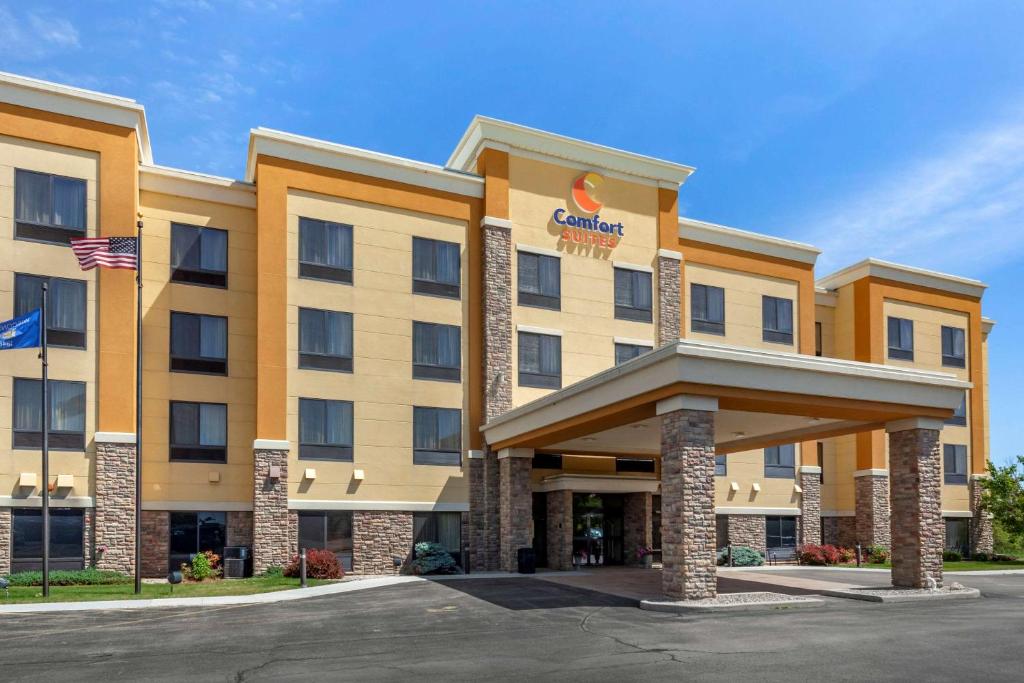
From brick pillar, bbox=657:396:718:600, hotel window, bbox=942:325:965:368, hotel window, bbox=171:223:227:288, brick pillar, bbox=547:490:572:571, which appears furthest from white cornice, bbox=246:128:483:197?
hotel window, bbox=942:325:965:368

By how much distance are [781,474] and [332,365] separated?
21465 mm

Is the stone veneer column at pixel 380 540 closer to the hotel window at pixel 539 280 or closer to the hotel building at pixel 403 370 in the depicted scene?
the hotel building at pixel 403 370

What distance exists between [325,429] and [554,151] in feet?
46.7

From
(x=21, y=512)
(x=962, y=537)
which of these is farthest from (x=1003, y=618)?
(x=962, y=537)

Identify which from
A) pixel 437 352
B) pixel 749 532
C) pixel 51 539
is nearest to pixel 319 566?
pixel 51 539

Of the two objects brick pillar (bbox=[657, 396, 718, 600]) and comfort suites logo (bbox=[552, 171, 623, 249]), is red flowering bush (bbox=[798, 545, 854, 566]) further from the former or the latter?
brick pillar (bbox=[657, 396, 718, 600])

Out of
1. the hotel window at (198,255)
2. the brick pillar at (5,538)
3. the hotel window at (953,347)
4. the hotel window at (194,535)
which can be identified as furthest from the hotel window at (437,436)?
the hotel window at (953,347)

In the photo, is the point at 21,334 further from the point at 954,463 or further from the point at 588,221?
the point at 954,463

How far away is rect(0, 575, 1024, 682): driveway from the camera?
13.4 m

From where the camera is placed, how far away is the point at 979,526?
150 feet

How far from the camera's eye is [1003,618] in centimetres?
1883

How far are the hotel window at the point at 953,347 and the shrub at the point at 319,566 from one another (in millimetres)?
33691

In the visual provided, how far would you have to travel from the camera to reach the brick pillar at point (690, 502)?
829 inches

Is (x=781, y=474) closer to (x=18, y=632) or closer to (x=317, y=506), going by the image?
(x=317, y=506)
